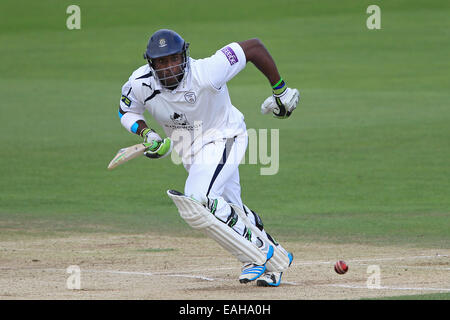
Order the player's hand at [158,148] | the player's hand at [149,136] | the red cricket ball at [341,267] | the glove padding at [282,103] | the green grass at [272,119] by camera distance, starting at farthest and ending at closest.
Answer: the green grass at [272,119]
the glove padding at [282,103]
the red cricket ball at [341,267]
the player's hand at [149,136]
the player's hand at [158,148]

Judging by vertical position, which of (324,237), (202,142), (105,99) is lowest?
(324,237)

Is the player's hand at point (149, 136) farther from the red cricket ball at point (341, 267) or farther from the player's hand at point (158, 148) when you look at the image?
the red cricket ball at point (341, 267)

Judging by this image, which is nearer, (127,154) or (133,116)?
(127,154)

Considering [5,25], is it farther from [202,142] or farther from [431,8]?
[202,142]

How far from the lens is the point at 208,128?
8.30m

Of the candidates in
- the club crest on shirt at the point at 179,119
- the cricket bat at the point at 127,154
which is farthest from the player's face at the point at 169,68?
the cricket bat at the point at 127,154

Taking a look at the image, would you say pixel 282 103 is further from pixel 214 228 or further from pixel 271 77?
pixel 214 228

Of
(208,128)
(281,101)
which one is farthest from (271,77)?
(208,128)

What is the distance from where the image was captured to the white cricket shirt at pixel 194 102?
809 cm

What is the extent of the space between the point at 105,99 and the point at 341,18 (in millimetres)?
18392

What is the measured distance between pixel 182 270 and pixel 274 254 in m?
1.22

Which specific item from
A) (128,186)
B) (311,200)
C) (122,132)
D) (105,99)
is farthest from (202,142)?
(105,99)

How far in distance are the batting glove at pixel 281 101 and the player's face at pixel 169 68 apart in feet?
2.94

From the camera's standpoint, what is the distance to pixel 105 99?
96.1 ft
